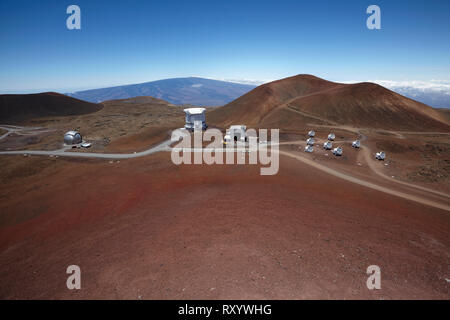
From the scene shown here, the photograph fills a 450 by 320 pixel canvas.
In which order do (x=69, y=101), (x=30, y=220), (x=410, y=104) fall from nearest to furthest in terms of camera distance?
(x=30, y=220)
(x=410, y=104)
(x=69, y=101)

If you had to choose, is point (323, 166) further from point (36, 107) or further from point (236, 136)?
point (36, 107)

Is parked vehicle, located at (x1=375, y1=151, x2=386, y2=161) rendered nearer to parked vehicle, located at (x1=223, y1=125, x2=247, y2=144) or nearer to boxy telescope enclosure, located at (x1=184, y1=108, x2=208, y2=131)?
parked vehicle, located at (x1=223, y1=125, x2=247, y2=144)

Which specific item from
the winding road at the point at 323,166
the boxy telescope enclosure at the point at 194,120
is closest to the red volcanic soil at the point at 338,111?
the winding road at the point at 323,166

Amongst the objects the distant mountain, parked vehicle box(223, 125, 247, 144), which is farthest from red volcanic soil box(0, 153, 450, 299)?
the distant mountain

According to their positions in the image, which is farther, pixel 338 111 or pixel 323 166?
pixel 338 111

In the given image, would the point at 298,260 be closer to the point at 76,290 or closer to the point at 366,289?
the point at 366,289

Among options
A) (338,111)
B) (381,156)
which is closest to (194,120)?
(381,156)
